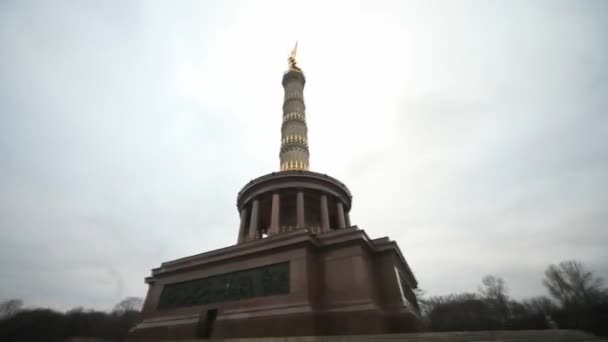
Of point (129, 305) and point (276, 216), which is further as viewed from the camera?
point (129, 305)

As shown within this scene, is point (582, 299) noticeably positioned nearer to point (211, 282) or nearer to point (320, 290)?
point (320, 290)

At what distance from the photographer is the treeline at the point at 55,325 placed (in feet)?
124

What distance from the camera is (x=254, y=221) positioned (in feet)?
64.1

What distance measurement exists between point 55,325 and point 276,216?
44400 millimetres

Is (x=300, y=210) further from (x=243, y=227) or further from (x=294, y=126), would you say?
(x=294, y=126)

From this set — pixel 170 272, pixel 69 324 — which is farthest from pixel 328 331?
pixel 69 324

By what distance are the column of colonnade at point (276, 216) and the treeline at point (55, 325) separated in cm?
2259

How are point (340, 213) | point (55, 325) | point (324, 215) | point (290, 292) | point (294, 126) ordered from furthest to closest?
point (55, 325) → point (294, 126) → point (340, 213) → point (324, 215) → point (290, 292)

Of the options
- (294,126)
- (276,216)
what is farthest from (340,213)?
(294,126)

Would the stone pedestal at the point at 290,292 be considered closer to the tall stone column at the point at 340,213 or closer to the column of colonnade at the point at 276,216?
the column of colonnade at the point at 276,216

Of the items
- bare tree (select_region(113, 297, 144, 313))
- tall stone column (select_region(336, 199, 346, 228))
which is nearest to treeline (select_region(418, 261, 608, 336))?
tall stone column (select_region(336, 199, 346, 228))

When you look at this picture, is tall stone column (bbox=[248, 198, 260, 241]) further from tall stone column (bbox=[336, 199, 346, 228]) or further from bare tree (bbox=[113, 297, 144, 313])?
bare tree (bbox=[113, 297, 144, 313])

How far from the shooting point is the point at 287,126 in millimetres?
28203

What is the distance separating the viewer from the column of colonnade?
1848cm
